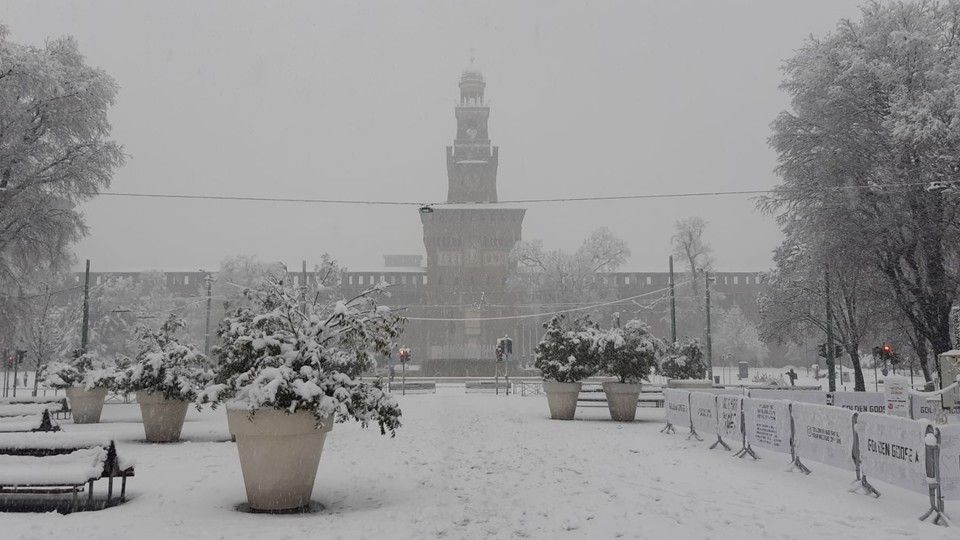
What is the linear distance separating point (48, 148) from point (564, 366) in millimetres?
18528

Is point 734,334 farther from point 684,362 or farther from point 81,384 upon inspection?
point 81,384

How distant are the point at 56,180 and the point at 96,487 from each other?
64.5ft

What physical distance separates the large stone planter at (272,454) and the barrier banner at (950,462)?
6144mm

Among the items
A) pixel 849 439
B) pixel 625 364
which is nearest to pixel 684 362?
pixel 625 364

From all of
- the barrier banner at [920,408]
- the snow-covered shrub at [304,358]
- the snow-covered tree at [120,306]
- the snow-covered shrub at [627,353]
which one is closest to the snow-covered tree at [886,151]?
the barrier banner at [920,408]

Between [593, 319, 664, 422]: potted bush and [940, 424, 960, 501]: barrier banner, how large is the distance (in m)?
10.9

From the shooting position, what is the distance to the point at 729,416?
41.5 ft

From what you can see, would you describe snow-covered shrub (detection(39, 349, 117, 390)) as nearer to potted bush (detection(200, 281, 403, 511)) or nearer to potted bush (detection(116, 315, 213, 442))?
potted bush (detection(116, 315, 213, 442))

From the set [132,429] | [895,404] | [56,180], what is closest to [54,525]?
[132,429]

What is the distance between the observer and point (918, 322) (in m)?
24.2

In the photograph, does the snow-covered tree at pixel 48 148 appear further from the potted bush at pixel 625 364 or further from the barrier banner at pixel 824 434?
the barrier banner at pixel 824 434

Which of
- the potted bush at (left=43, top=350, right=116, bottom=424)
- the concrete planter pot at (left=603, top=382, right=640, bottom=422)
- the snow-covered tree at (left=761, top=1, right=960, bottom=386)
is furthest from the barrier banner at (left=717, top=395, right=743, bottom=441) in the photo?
the potted bush at (left=43, top=350, right=116, bottom=424)

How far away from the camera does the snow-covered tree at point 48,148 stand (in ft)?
74.8

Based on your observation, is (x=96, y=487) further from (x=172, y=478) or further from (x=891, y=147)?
(x=891, y=147)
